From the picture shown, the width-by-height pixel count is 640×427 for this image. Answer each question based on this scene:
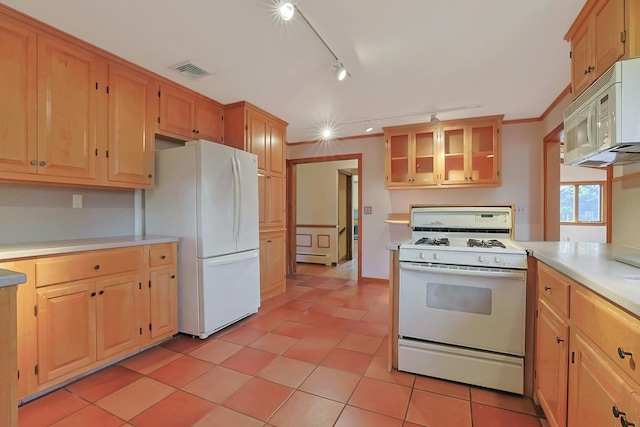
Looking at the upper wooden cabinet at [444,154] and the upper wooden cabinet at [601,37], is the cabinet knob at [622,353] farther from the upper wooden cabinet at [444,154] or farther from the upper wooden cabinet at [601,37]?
the upper wooden cabinet at [444,154]

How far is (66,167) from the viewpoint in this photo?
2020mm

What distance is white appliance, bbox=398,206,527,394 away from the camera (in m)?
1.75

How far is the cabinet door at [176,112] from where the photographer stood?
2673mm

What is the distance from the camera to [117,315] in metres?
2.09

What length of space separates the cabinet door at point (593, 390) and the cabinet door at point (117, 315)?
2645 mm

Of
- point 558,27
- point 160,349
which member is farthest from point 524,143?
point 160,349

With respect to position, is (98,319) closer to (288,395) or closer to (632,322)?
(288,395)

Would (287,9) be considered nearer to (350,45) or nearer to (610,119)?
(350,45)

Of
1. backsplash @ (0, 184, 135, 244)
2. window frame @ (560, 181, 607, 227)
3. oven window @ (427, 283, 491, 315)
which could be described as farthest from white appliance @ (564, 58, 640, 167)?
window frame @ (560, 181, 607, 227)

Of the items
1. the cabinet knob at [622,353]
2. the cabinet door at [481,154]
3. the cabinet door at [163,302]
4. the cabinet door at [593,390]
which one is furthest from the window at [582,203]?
the cabinet door at [163,302]

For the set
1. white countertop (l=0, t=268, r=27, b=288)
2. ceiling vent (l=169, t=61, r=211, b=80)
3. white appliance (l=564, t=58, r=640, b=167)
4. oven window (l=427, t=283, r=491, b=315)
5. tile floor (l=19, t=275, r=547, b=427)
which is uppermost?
ceiling vent (l=169, t=61, r=211, b=80)

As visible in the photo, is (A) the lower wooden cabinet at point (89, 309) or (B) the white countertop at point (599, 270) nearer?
(B) the white countertop at point (599, 270)

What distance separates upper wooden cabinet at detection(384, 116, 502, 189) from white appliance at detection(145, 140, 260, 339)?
230 centimetres

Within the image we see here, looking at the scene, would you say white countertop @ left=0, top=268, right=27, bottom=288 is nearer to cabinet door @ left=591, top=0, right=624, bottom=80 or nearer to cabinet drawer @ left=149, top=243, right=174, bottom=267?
cabinet drawer @ left=149, top=243, right=174, bottom=267
